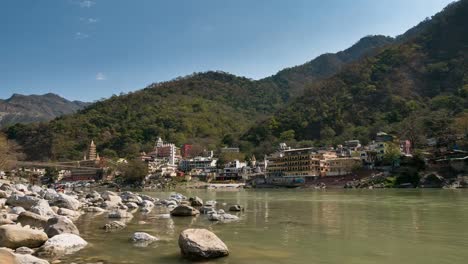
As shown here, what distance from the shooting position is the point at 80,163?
5591 inches

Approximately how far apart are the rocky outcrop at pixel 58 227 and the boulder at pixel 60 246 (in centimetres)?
104

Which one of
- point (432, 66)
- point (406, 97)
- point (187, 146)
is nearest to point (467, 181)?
point (406, 97)

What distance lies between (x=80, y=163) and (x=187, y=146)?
37255 millimetres

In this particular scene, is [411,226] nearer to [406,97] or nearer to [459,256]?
[459,256]

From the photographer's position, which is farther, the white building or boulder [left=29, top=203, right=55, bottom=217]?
the white building

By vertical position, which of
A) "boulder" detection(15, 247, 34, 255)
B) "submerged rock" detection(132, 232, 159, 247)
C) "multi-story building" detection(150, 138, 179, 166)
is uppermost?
"multi-story building" detection(150, 138, 179, 166)

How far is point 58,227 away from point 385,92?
132m

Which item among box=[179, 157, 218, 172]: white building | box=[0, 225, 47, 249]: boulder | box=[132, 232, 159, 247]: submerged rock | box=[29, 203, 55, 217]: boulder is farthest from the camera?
box=[179, 157, 218, 172]: white building

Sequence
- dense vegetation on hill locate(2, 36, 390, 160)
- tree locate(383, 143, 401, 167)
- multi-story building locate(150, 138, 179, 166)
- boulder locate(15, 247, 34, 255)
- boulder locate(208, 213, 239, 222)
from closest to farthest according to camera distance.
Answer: boulder locate(15, 247, 34, 255) < boulder locate(208, 213, 239, 222) < tree locate(383, 143, 401, 167) < multi-story building locate(150, 138, 179, 166) < dense vegetation on hill locate(2, 36, 390, 160)

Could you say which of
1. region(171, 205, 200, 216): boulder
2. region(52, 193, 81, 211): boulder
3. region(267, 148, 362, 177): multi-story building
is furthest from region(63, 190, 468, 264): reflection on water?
region(267, 148, 362, 177): multi-story building

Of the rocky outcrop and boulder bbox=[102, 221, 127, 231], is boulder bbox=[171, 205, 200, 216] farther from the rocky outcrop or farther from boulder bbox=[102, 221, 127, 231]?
the rocky outcrop

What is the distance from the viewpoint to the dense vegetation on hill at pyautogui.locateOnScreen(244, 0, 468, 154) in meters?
118

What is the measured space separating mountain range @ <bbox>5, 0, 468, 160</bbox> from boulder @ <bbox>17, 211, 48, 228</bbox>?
3340 inches

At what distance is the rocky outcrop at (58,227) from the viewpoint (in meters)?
13.0
